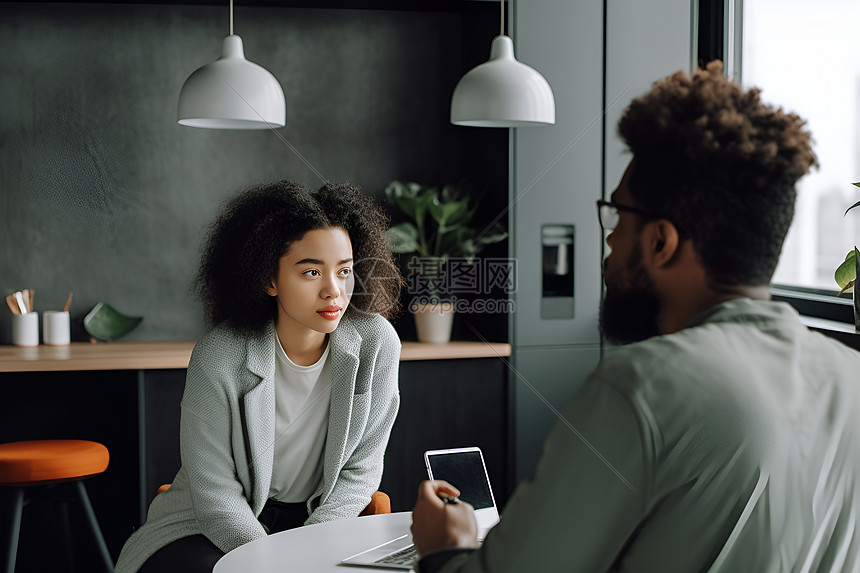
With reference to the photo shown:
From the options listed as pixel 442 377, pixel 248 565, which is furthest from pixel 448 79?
pixel 248 565

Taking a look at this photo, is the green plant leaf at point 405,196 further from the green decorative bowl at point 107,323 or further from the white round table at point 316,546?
the white round table at point 316,546

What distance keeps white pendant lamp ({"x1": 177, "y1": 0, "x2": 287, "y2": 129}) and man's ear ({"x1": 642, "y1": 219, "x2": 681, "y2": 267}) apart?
5.49ft

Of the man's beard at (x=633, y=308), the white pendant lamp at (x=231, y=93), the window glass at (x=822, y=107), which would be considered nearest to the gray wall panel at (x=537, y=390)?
the window glass at (x=822, y=107)

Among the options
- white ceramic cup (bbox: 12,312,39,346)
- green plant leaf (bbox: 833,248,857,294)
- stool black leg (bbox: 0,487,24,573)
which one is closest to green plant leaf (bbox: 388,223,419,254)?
white ceramic cup (bbox: 12,312,39,346)

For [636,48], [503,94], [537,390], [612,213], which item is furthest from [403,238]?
[612,213]

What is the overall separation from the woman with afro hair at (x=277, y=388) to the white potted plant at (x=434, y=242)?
1198 mm

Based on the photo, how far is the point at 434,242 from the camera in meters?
3.55

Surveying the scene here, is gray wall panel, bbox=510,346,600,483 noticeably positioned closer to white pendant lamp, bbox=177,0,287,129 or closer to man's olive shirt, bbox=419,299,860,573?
white pendant lamp, bbox=177,0,287,129

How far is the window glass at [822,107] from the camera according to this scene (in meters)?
2.80

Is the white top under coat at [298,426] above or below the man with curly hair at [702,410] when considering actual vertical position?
below

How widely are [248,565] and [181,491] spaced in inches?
23.6

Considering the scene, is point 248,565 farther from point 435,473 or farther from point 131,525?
point 131,525

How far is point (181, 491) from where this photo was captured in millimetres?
1980

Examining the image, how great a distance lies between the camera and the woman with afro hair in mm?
1912
